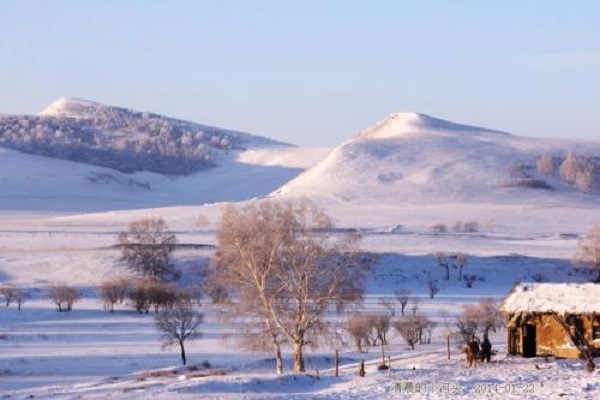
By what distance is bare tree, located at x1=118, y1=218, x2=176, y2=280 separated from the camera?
81250 millimetres

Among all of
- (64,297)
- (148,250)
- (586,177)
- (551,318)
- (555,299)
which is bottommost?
(64,297)

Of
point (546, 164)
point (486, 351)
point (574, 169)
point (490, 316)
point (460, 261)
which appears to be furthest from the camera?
point (546, 164)

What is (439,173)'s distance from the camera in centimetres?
17162

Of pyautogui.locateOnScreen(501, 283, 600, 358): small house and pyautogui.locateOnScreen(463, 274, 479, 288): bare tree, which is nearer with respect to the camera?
pyautogui.locateOnScreen(501, 283, 600, 358): small house

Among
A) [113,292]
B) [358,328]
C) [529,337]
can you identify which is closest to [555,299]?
[529,337]

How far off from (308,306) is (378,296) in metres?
35.3

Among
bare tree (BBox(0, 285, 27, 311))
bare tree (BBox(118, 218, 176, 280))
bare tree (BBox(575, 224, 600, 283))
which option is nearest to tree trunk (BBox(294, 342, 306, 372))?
bare tree (BBox(0, 285, 27, 311))

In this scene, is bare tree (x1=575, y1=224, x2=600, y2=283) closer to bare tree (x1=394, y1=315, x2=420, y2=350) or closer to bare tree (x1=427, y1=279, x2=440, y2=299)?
bare tree (x1=427, y1=279, x2=440, y2=299)

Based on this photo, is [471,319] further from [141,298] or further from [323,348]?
[141,298]

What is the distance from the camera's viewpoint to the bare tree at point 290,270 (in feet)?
125

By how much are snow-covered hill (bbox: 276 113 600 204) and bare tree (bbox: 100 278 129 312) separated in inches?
3288

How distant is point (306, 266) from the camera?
1508 inches

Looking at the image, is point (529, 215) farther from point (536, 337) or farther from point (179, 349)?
point (536, 337)

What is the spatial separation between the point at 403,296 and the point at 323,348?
21.5 metres
